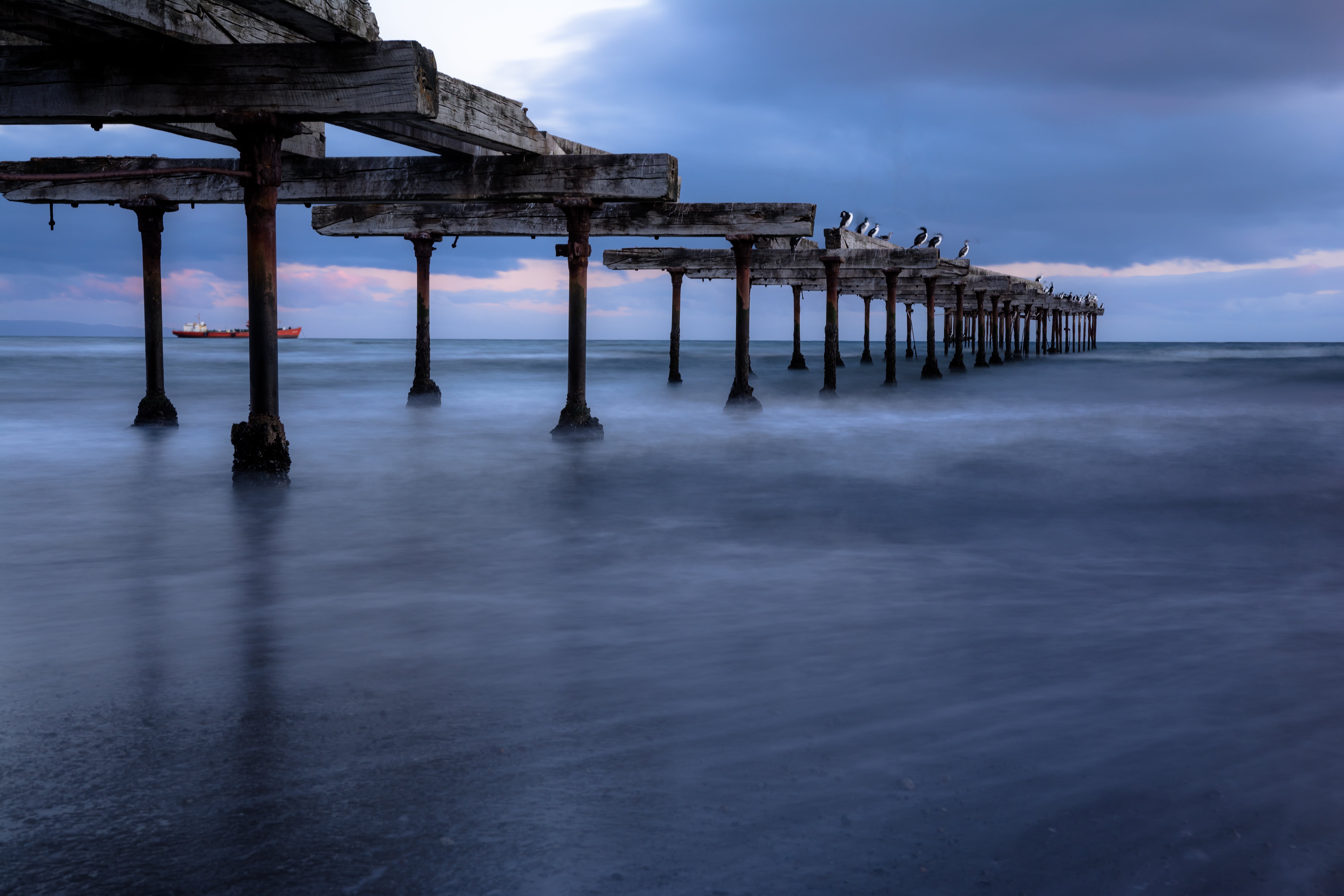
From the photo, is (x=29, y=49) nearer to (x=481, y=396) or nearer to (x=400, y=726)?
(x=400, y=726)

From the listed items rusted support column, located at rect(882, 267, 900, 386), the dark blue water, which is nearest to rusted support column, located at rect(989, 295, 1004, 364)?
rusted support column, located at rect(882, 267, 900, 386)

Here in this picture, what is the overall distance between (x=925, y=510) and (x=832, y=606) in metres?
3.54

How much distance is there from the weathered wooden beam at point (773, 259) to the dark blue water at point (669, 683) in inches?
376

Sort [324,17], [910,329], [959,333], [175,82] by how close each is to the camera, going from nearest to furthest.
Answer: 1. [324,17]
2. [175,82]
3. [959,333]
4. [910,329]

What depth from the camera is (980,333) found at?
3853 cm

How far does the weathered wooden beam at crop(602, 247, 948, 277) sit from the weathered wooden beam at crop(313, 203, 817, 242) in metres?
4.68

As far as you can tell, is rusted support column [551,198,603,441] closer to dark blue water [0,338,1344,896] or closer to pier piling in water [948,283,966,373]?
dark blue water [0,338,1344,896]

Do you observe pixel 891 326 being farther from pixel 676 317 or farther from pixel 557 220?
pixel 557 220

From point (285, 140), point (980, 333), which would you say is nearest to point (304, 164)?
point (285, 140)

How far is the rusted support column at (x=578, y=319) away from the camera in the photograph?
467 inches

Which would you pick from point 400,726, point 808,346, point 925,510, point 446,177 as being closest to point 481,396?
point 446,177

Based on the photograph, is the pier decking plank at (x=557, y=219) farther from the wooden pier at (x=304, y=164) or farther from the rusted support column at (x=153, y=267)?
the rusted support column at (x=153, y=267)

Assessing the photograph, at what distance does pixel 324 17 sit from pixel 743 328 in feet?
37.3

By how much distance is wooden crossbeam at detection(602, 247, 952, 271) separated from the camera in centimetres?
2006
